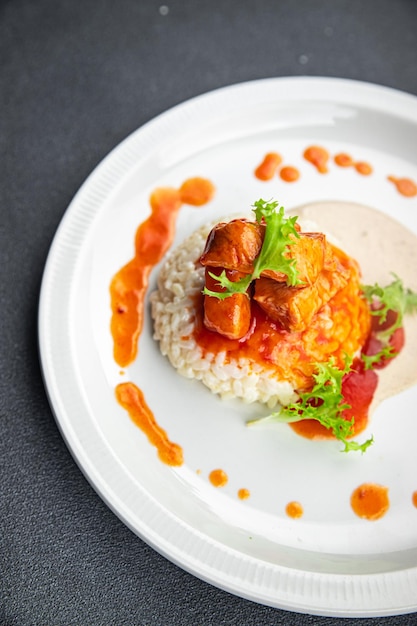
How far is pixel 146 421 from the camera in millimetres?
3775

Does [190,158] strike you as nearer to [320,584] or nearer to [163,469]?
[163,469]

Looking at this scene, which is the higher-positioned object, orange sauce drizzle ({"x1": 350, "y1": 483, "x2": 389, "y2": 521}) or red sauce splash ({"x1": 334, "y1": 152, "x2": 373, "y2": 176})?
red sauce splash ({"x1": 334, "y1": 152, "x2": 373, "y2": 176})

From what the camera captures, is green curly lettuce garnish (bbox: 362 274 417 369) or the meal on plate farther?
green curly lettuce garnish (bbox: 362 274 417 369)

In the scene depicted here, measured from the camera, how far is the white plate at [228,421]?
11.0 feet

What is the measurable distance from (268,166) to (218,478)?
199cm

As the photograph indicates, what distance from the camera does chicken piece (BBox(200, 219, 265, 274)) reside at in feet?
10.9

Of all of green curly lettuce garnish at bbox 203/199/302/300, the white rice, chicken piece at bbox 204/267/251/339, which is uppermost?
green curly lettuce garnish at bbox 203/199/302/300

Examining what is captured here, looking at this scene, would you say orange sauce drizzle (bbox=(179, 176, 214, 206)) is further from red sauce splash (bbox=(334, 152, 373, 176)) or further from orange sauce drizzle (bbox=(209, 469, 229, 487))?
orange sauce drizzle (bbox=(209, 469, 229, 487))

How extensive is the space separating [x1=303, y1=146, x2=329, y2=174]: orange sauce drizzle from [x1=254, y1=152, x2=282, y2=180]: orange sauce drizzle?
0.61 ft

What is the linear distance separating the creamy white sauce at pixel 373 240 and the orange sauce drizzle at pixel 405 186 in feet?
0.73

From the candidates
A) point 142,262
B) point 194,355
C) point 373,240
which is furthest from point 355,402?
point 142,262

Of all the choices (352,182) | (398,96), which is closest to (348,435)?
(352,182)

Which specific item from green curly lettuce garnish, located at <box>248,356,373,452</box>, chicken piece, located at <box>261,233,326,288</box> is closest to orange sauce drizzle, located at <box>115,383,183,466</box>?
green curly lettuce garnish, located at <box>248,356,373,452</box>

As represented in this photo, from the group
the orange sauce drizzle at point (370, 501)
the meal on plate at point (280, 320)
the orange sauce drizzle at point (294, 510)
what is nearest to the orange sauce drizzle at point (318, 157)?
the meal on plate at point (280, 320)
